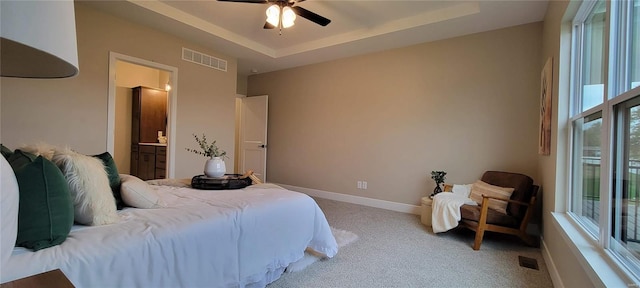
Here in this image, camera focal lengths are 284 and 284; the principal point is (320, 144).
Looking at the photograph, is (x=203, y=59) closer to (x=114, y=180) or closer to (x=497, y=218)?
(x=114, y=180)

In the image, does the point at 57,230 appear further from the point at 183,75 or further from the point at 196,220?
the point at 183,75

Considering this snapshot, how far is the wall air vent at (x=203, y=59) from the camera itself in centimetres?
417

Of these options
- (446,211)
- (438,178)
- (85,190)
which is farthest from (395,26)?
(85,190)

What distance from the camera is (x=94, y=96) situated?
330 centimetres

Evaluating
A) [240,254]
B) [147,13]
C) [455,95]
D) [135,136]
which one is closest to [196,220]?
[240,254]

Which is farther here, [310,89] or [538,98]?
[310,89]

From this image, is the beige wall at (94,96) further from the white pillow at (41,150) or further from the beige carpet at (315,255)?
the beige carpet at (315,255)

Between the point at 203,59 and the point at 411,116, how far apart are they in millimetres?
3296

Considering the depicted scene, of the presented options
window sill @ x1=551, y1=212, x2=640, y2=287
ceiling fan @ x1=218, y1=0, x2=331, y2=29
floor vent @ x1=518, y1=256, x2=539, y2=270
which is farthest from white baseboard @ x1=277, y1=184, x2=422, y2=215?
ceiling fan @ x1=218, y1=0, x2=331, y2=29

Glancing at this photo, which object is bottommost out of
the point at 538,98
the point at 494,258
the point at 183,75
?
the point at 494,258

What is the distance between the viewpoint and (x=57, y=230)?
1.17m

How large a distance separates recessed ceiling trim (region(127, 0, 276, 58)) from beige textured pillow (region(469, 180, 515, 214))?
375 centimetres

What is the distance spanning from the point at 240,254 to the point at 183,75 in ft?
10.9

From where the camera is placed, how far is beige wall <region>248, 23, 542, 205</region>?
11.4ft
